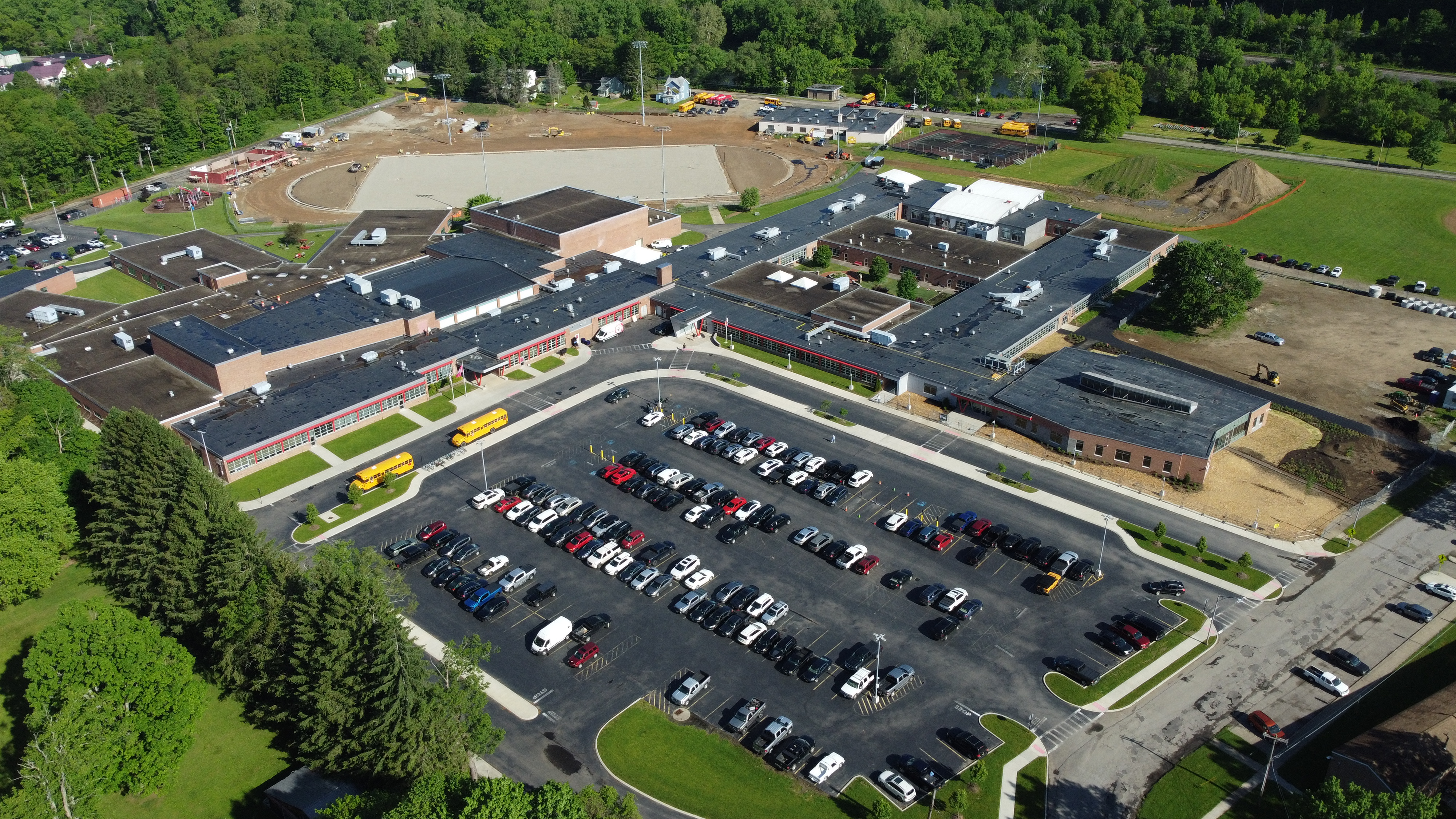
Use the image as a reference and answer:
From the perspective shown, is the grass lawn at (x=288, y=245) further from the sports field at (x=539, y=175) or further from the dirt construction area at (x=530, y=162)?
the sports field at (x=539, y=175)

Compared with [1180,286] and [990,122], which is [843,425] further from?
[990,122]

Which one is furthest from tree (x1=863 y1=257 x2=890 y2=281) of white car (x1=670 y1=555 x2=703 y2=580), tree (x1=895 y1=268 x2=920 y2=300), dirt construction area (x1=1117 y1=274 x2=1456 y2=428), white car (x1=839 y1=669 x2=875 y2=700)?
white car (x1=839 y1=669 x2=875 y2=700)

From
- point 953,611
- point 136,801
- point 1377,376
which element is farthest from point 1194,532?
point 136,801

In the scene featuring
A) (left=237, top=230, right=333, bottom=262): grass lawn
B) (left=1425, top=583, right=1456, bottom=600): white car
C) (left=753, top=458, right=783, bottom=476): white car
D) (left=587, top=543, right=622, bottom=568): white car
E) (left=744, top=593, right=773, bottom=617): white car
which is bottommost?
(left=1425, top=583, right=1456, bottom=600): white car

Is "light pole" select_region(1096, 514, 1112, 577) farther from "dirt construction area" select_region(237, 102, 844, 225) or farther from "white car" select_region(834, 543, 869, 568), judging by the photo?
"dirt construction area" select_region(237, 102, 844, 225)

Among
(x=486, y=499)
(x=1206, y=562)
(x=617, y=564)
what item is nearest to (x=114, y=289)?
(x=486, y=499)

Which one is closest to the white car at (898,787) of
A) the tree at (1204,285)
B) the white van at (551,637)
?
the white van at (551,637)
